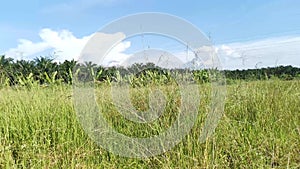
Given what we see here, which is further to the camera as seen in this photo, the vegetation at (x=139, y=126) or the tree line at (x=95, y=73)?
the tree line at (x=95, y=73)

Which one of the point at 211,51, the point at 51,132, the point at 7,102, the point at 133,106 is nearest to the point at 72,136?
the point at 51,132

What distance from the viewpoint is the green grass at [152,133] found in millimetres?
2641

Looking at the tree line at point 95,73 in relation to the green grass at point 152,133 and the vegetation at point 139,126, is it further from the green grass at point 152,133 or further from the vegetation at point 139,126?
the green grass at point 152,133

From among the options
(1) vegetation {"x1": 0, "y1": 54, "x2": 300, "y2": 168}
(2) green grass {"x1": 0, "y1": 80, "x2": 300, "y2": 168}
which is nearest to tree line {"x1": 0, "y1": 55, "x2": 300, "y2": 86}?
(1) vegetation {"x1": 0, "y1": 54, "x2": 300, "y2": 168}

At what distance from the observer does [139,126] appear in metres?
3.39

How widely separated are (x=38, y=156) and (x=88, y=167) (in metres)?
0.45

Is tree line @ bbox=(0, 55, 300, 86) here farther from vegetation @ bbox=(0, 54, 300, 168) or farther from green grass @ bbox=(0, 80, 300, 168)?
green grass @ bbox=(0, 80, 300, 168)

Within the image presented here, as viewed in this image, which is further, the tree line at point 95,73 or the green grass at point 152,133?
the tree line at point 95,73

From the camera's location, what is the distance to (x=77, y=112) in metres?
3.51

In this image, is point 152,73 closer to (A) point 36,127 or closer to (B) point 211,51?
(B) point 211,51

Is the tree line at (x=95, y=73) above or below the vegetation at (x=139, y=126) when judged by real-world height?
above

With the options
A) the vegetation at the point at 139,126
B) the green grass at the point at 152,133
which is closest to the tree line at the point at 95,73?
the vegetation at the point at 139,126

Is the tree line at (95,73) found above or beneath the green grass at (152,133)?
above

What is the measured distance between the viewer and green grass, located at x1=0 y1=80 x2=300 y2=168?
2.64 metres
